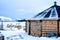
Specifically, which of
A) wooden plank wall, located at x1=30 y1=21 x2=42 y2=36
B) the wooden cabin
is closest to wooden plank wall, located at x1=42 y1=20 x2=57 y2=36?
the wooden cabin

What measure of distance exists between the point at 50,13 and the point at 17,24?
468 inches

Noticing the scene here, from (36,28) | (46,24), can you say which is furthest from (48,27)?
(36,28)

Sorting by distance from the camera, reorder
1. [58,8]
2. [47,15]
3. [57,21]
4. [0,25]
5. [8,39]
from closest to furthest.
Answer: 1. [8,39]
2. [57,21]
3. [47,15]
4. [58,8]
5. [0,25]

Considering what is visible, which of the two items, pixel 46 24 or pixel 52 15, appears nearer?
pixel 46 24

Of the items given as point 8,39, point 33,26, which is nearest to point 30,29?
point 33,26

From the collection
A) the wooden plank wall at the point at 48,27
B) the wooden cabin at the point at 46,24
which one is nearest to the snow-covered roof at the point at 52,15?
the wooden cabin at the point at 46,24

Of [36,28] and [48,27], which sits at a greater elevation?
[48,27]

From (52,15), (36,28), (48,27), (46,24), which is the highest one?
(52,15)

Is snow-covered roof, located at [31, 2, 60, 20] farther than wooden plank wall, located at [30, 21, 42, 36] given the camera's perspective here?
No

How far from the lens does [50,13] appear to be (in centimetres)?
1532

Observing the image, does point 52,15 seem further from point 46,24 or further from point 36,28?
point 36,28

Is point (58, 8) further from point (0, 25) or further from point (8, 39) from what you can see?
point (0, 25)

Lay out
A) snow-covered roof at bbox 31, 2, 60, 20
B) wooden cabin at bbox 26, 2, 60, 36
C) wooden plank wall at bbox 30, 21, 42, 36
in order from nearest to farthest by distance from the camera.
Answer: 1. wooden cabin at bbox 26, 2, 60, 36
2. snow-covered roof at bbox 31, 2, 60, 20
3. wooden plank wall at bbox 30, 21, 42, 36

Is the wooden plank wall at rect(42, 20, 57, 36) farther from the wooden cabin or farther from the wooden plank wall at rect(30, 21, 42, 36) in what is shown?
the wooden plank wall at rect(30, 21, 42, 36)
